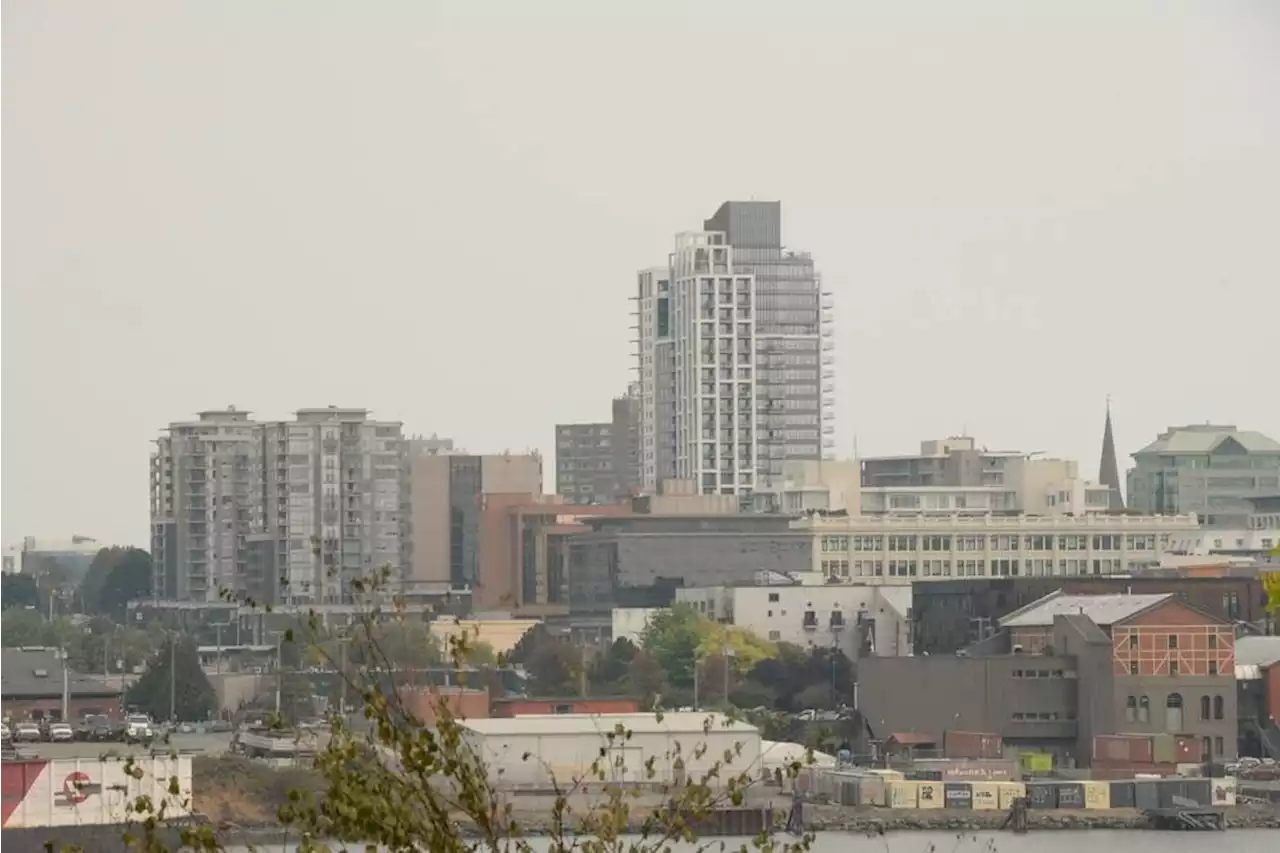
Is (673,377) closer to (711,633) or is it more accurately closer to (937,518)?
(937,518)

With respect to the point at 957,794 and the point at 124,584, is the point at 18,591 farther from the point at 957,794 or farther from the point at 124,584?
the point at 957,794

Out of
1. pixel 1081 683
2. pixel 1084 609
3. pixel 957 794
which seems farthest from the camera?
pixel 1084 609

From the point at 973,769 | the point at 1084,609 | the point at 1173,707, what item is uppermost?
the point at 1084,609

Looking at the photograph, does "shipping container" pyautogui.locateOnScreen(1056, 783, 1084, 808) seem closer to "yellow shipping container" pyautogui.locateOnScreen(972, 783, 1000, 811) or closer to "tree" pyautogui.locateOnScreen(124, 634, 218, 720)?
"yellow shipping container" pyautogui.locateOnScreen(972, 783, 1000, 811)

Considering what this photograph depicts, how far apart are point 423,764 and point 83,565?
226 ft

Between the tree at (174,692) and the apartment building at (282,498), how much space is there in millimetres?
17175

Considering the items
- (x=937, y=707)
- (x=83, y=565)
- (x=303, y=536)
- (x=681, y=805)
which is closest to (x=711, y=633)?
(x=937, y=707)

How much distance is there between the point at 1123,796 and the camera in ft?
75.9

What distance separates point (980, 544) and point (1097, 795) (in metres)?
17.6

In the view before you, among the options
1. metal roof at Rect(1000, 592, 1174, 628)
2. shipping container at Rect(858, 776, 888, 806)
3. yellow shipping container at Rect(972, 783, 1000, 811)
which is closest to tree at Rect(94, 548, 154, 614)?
metal roof at Rect(1000, 592, 1174, 628)

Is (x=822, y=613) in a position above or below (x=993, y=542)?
below

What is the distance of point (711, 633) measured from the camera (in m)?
33.7

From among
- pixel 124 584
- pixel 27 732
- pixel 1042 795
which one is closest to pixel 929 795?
pixel 1042 795

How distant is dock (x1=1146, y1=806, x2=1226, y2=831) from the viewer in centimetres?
2228
